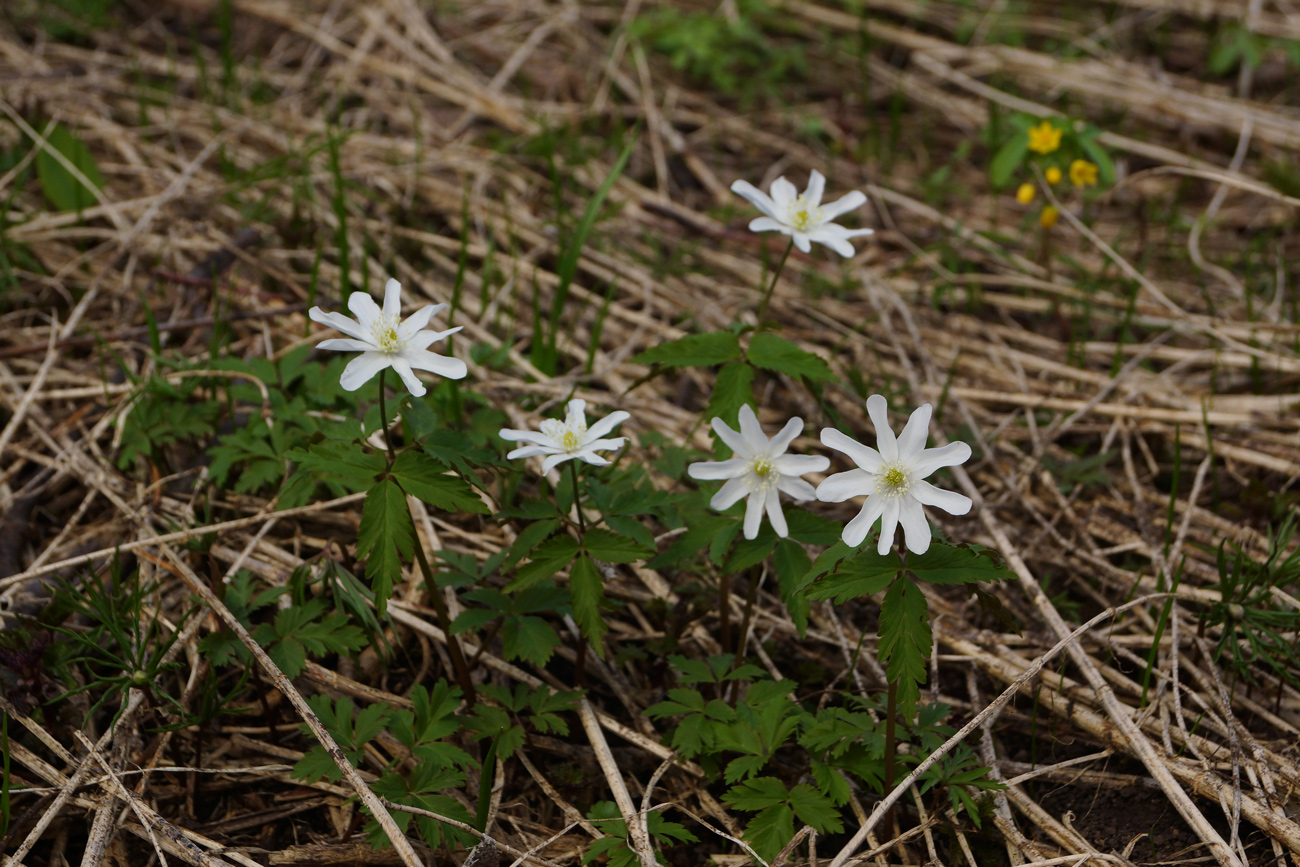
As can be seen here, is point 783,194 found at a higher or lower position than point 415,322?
higher

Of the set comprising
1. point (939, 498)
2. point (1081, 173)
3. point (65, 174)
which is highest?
point (1081, 173)

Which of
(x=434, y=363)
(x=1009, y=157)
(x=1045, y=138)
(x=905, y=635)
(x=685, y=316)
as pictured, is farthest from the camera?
(x=1009, y=157)

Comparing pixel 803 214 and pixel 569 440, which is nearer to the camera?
pixel 569 440

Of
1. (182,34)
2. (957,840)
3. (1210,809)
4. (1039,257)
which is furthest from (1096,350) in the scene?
(182,34)

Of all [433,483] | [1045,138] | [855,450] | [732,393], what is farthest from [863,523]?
[1045,138]

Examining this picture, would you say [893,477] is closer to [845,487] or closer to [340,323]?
[845,487]

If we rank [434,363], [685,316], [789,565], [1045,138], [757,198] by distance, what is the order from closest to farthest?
[434,363], [789,565], [757,198], [685,316], [1045,138]

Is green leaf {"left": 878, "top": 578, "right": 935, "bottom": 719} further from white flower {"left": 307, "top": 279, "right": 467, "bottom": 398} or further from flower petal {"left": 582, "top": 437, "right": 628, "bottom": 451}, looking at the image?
white flower {"left": 307, "top": 279, "right": 467, "bottom": 398}

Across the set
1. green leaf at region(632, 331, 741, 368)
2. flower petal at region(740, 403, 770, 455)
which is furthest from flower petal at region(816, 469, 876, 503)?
green leaf at region(632, 331, 741, 368)
